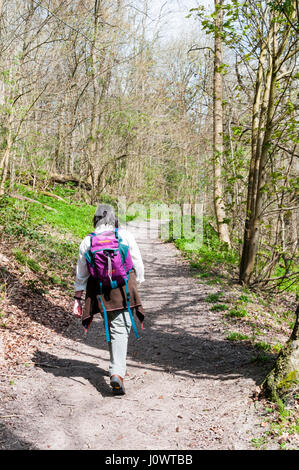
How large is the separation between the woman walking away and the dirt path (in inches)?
17.1

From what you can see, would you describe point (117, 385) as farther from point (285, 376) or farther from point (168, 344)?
point (168, 344)

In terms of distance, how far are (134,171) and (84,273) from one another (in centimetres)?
2146

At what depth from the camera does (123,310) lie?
3.97 meters

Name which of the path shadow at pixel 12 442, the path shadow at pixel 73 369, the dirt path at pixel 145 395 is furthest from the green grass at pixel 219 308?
the path shadow at pixel 12 442

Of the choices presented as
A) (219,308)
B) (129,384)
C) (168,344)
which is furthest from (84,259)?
(219,308)

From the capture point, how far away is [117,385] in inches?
148

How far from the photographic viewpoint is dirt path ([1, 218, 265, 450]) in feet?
10.1

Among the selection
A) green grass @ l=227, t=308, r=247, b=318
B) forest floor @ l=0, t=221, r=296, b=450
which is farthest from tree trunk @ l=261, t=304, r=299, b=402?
green grass @ l=227, t=308, r=247, b=318

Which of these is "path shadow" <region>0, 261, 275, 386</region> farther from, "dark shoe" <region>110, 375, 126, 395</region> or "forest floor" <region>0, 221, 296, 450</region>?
"dark shoe" <region>110, 375, 126, 395</region>

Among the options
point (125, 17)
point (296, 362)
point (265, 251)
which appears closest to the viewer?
point (296, 362)

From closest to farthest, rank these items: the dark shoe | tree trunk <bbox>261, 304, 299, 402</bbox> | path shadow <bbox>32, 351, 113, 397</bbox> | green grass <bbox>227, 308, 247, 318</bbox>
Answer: tree trunk <bbox>261, 304, 299, 402</bbox>, the dark shoe, path shadow <bbox>32, 351, 113, 397</bbox>, green grass <bbox>227, 308, 247, 318</bbox>

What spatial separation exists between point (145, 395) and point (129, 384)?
1.08 ft

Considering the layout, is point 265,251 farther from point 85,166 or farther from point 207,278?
point 85,166
